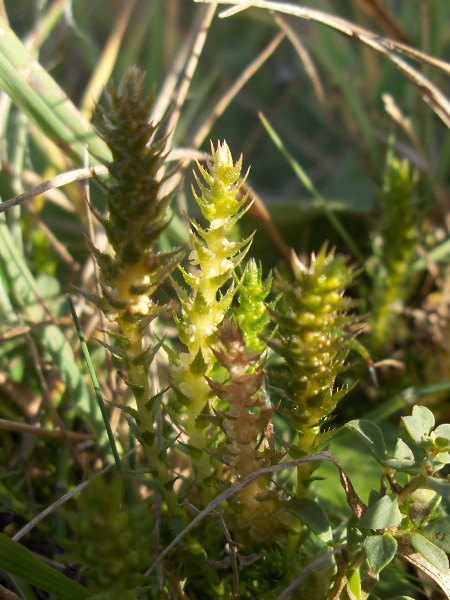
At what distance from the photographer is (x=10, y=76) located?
1.30 m

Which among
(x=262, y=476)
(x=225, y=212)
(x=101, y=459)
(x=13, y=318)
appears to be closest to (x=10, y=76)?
(x=13, y=318)

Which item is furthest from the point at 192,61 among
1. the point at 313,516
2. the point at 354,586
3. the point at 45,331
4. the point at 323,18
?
the point at 354,586

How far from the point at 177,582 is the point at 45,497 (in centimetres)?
45

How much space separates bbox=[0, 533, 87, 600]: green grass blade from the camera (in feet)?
2.77

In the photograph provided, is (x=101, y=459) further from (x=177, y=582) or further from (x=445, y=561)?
(x=445, y=561)

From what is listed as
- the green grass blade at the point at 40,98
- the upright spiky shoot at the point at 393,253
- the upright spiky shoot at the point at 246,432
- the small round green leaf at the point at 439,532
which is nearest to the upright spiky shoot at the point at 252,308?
the upright spiky shoot at the point at 246,432

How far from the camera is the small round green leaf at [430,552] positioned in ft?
2.76

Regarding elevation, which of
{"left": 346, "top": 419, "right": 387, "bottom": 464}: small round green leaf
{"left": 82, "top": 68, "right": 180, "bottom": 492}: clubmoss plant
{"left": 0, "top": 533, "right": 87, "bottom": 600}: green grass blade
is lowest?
{"left": 346, "top": 419, "right": 387, "bottom": 464}: small round green leaf

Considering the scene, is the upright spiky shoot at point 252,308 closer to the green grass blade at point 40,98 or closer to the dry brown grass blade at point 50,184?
the dry brown grass blade at point 50,184

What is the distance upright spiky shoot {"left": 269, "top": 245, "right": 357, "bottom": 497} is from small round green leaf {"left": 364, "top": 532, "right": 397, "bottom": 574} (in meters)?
0.19

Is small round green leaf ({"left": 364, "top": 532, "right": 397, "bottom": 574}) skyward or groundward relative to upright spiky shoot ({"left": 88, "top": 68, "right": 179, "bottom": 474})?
groundward

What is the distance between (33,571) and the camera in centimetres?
86

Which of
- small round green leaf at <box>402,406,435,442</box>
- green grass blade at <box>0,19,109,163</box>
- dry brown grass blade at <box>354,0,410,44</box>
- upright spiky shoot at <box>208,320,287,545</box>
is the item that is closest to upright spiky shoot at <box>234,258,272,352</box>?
upright spiky shoot at <box>208,320,287,545</box>

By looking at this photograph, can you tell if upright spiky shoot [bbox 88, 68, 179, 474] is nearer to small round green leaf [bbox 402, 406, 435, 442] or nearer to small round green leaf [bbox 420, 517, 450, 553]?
small round green leaf [bbox 402, 406, 435, 442]
